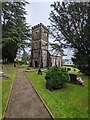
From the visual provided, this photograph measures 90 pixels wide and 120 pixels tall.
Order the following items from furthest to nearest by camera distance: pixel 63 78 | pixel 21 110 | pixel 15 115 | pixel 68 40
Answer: pixel 68 40, pixel 63 78, pixel 21 110, pixel 15 115

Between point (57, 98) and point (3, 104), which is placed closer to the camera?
point (3, 104)

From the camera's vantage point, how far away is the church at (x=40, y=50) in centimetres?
4950

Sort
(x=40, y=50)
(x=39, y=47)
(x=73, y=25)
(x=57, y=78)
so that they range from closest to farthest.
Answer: (x=57, y=78), (x=73, y=25), (x=40, y=50), (x=39, y=47)

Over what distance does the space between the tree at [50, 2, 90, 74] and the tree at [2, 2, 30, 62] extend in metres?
7.80

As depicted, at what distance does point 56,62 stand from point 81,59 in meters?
22.6

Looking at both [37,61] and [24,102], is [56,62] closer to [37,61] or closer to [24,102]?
[37,61]

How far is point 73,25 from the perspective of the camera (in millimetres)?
33656

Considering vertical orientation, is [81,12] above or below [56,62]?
above

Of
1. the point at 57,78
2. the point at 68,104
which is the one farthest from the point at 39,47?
the point at 68,104

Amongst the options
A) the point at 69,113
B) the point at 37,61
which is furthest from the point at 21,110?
the point at 37,61

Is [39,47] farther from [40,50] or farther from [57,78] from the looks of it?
[57,78]

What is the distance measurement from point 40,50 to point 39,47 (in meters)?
0.82

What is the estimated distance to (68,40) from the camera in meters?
33.9

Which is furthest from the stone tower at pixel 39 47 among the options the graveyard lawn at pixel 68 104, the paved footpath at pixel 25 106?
the paved footpath at pixel 25 106
